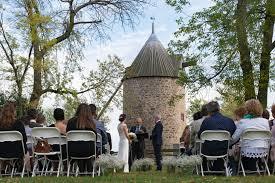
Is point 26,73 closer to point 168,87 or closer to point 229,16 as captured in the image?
point 229,16

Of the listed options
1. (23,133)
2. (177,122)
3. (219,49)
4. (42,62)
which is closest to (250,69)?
(219,49)

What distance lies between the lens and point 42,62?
24359 millimetres

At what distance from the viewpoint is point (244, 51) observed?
21.6 m

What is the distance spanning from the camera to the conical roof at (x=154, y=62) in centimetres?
4656

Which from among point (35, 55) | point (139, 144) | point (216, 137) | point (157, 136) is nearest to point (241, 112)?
point (216, 137)

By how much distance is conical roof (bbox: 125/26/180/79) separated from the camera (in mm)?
46562

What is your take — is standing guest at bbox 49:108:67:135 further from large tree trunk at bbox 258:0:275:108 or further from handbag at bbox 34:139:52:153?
large tree trunk at bbox 258:0:275:108

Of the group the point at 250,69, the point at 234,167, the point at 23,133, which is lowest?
the point at 234,167

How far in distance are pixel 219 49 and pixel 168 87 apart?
938 inches

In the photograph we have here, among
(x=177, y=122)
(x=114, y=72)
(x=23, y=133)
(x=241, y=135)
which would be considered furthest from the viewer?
(x=177, y=122)

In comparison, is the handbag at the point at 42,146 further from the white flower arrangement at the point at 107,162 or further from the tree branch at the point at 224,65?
the tree branch at the point at 224,65

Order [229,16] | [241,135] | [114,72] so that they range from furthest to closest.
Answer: [114,72] < [229,16] < [241,135]

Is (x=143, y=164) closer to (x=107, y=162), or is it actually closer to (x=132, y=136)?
(x=132, y=136)

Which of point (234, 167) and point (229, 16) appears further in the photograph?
point (229, 16)
